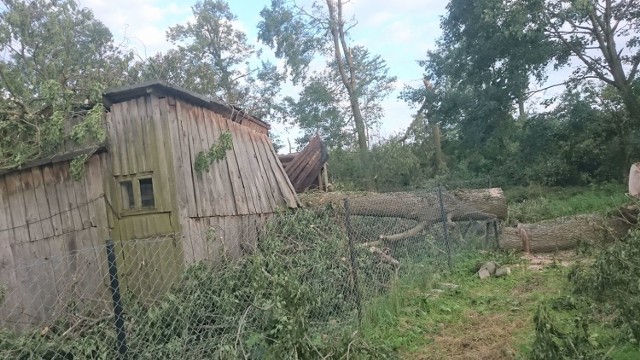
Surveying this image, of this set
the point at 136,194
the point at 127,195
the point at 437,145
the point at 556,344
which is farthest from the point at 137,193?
the point at 437,145

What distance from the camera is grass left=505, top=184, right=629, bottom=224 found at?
13508 mm

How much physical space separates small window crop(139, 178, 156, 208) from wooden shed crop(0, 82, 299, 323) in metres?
0.01

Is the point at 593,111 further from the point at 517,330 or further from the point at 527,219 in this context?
Result: the point at 517,330

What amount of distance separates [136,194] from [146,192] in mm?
132

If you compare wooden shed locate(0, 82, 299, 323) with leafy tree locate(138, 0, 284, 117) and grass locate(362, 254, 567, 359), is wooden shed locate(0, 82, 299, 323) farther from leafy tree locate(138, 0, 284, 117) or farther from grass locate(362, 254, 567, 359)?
leafy tree locate(138, 0, 284, 117)

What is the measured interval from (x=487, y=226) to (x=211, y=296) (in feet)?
23.4

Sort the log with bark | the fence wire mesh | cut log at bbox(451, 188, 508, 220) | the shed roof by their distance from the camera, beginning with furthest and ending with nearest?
cut log at bbox(451, 188, 508, 220), the log with bark, the shed roof, the fence wire mesh

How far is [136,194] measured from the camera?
657 centimetres

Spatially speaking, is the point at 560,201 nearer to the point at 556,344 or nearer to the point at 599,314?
the point at 599,314

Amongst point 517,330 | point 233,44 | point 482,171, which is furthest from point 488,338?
point 233,44

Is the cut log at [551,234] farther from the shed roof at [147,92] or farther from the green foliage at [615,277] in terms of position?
the shed roof at [147,92]

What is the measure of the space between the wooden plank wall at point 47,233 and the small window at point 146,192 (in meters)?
0.56

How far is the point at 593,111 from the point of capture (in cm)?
1842

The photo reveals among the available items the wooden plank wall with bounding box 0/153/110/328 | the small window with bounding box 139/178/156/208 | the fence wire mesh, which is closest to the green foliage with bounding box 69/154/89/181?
the wooden plank wall with bounding box 0/153/110/328
